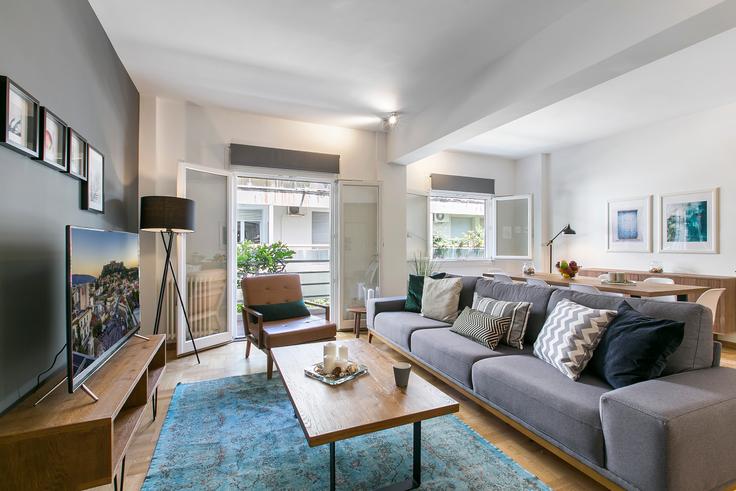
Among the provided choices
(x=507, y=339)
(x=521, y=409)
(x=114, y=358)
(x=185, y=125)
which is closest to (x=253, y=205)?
(x=185, y=125)

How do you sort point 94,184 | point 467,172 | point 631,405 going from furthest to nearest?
1. point 467,172
2. point 94,184
3. point 631,405

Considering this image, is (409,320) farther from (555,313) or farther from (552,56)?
(552,56)

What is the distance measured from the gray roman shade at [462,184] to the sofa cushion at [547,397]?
12.1 feet

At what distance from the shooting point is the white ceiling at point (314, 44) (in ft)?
7.49

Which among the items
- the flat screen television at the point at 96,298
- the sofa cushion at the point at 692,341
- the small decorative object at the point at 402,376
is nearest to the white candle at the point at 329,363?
the small decorative object at the point at 402,376

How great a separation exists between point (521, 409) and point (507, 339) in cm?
72

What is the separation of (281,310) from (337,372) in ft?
5.52

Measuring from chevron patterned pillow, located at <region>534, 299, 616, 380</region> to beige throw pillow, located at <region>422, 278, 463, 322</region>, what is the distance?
112 cm

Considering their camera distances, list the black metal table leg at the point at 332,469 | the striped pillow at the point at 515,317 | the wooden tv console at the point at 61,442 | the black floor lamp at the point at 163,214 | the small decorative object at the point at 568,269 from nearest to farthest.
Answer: the wooden tv console at the point at 61,442 → the black metal table leg at the point at 332,469 → the striped pillow at the point at 515,317 → the black floor lamp at the point at 163,214 → the small decorative object at the point at 568,269

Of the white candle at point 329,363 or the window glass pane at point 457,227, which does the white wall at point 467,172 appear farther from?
the white candle at point 329,363

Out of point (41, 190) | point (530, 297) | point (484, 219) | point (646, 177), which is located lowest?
point (530, 297)

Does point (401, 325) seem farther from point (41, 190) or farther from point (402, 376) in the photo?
point (41, 190)

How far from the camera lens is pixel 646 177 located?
4543 mm

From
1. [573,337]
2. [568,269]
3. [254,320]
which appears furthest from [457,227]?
[573,337]
